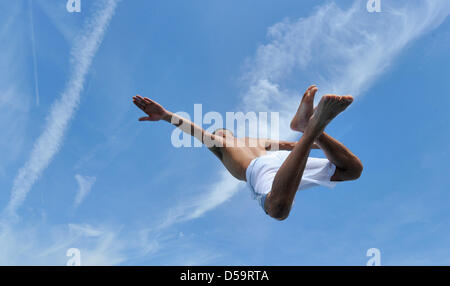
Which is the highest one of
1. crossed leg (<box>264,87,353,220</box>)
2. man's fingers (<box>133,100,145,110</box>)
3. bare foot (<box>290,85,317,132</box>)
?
man's fingers (<box>133,100,145,110</box>)

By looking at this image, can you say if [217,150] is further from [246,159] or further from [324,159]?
[324,159]

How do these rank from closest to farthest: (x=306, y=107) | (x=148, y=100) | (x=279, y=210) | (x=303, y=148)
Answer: (x=303, y=148), (x=279, y=210), (x=306, y=107), (x=148, y=100)

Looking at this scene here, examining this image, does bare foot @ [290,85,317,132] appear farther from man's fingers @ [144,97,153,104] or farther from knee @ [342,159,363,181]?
man's fingers @ [144,97,153,104]

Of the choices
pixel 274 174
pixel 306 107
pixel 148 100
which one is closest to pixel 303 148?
pixel 306 107

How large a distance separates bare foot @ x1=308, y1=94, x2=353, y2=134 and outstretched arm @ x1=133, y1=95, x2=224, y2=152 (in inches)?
78.1

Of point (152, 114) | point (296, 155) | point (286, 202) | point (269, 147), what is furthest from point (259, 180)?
point (152, 114)

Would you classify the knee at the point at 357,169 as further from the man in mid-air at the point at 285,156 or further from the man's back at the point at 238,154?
the man's back at the point at 238,154

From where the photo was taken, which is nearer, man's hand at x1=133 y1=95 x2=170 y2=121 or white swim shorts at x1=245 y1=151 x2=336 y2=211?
white swim shorts at x1=245 y1=151 x2=336 y2=211

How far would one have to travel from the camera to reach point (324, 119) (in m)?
3.30

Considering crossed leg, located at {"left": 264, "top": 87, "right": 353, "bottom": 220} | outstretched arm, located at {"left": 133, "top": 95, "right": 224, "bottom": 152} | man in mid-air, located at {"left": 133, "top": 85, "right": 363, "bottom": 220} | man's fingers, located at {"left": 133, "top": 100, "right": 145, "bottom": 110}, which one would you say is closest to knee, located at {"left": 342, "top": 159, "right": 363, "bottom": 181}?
man in mid-air, located at {"left": 133, "top": 85, "right": 363, "bottom": 220}

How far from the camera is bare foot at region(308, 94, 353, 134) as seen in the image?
331cm

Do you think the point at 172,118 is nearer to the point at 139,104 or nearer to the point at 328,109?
the point at 139,104

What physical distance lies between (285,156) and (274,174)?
451 millimetres

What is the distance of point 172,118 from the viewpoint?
5.02 m
